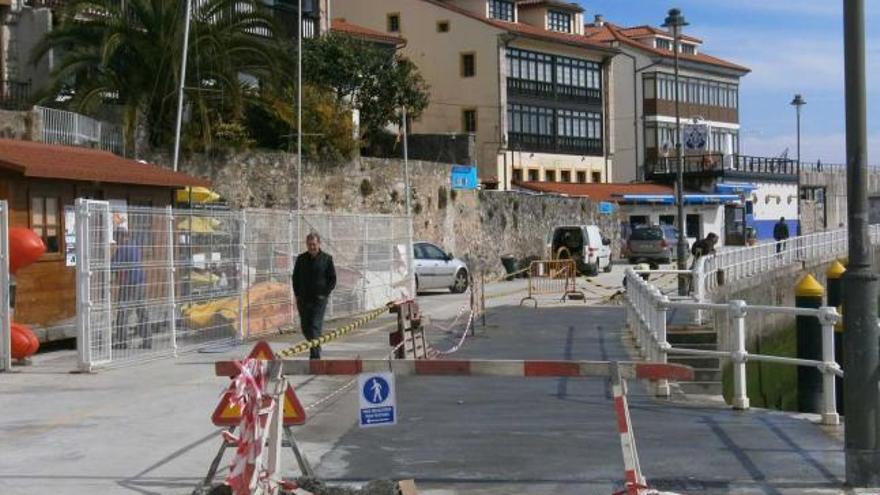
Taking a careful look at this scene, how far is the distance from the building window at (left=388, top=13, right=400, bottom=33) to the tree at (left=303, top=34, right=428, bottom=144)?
12.6m

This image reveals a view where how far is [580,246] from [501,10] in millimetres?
28454

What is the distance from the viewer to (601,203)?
62562 millimetres

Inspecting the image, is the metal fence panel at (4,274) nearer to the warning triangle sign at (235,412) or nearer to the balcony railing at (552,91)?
the warning triangle sign at (235,412)

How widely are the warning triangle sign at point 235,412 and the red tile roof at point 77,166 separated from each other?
9.42 metres

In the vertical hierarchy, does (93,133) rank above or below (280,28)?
below

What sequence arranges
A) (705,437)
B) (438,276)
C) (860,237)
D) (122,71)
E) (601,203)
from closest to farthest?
(860,237) → (705,437) → (122,71) → (438,276) → (601,203)

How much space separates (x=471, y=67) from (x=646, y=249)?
17.6 meters

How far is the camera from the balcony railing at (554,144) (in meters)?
67.2

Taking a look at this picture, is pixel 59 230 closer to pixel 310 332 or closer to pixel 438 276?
pixel 310 332

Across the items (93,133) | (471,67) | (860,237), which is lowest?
(860,237)

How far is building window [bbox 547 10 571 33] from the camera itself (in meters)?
76.0


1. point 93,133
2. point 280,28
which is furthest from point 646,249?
point 93,133

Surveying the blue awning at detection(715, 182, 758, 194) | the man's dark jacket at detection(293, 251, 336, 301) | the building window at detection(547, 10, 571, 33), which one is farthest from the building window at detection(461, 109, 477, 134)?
the man's dark jacket at detection(293, 251, 336, 301)

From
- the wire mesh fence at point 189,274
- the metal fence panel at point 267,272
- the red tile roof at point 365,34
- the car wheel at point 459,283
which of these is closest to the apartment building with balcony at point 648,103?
the red tile roof at point 365,34
